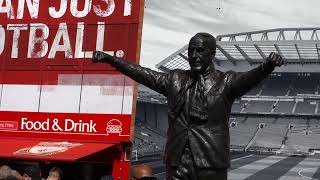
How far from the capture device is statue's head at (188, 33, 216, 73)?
3.03 meters

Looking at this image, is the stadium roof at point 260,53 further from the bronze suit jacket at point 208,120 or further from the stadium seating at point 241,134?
the bronze suit jacket at point 208,120

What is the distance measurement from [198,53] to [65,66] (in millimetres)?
6925

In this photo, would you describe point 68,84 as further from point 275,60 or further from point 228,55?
point 228,55

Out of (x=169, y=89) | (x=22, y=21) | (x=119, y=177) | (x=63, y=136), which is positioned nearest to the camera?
(x=169, y=89)

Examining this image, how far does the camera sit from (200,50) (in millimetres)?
3029

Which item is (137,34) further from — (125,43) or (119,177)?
(119,177)

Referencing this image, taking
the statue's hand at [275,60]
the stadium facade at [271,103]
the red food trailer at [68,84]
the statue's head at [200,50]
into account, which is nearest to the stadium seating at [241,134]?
the stadium facade at [271,103]

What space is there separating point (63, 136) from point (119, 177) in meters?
1.55

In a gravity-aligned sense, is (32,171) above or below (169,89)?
below

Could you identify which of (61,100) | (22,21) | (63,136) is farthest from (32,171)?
(22,21)

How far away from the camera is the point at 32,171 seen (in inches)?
373

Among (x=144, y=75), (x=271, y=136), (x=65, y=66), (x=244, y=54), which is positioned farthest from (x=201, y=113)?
(x=244, y=54)

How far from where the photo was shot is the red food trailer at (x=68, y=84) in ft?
29.7

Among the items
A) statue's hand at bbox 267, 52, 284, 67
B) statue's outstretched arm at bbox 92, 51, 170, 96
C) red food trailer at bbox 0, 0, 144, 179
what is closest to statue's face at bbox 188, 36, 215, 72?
statue's outstretched arm at bbox 92, 51, 170, 96
